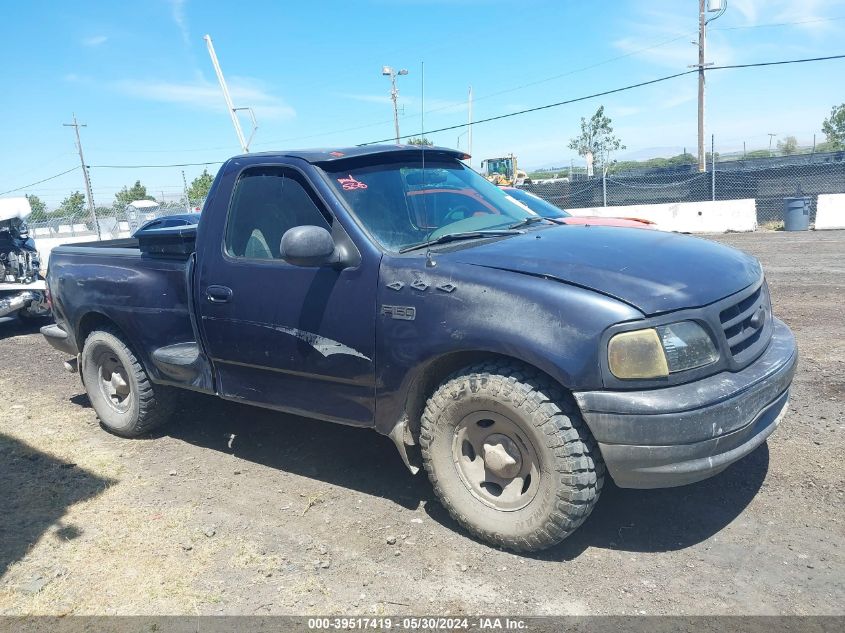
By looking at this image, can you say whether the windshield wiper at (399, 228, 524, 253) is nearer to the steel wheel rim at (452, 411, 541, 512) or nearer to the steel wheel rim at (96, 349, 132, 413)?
the steel wheel rim at (452, 411, 541, 512)

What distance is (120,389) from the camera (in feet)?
16.8

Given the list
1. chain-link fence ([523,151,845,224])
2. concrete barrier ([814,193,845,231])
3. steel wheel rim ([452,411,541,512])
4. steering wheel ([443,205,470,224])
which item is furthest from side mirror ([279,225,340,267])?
chain-link fence ([523,151,845,224])

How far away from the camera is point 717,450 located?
2.82 m

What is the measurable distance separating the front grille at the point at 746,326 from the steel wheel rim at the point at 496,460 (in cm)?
104

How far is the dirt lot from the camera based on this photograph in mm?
2867

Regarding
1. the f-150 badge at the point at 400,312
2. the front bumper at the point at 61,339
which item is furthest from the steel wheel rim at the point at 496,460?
the front bumper at the point at 61,339

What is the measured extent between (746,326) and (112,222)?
28.6m

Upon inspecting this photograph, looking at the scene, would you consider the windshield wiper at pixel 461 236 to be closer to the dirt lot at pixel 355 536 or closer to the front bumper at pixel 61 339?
the dirt lot at pixel 355 536

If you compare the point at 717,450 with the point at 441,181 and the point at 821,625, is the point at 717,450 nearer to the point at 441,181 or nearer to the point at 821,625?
the point at 821,625

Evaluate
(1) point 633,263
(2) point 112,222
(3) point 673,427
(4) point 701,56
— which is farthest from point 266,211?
(4) point 701,56

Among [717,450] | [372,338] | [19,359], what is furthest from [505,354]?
[19,359]

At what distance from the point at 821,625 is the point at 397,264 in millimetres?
2346

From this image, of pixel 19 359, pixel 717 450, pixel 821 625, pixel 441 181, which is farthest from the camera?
pixel 19 359

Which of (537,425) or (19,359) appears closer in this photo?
(537,425)
